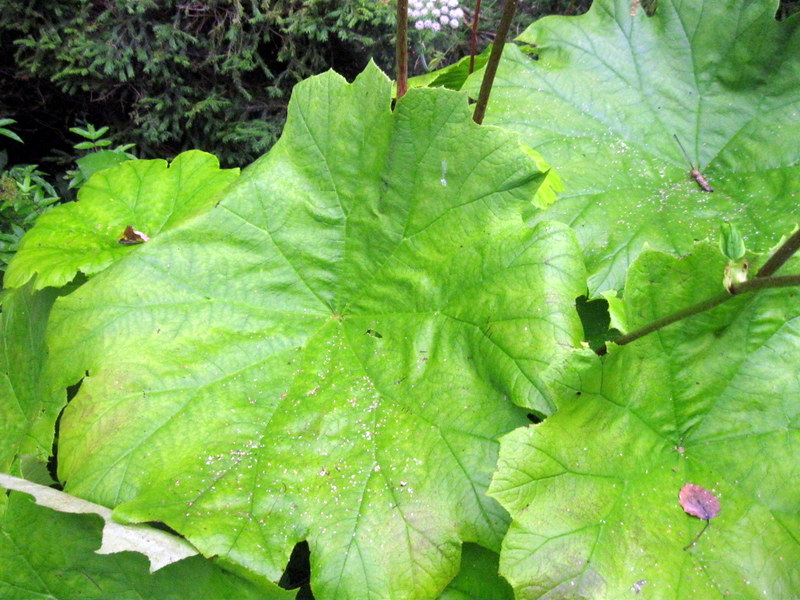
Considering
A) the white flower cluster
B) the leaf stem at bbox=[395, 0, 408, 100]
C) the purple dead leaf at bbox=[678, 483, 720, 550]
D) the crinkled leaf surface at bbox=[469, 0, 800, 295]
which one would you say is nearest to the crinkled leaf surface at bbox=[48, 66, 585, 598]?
the leaf stem at bbox=[395, 0, 408, 100]

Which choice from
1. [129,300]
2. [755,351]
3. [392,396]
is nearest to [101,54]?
[129,300]

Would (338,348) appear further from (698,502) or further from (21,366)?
(21,366)

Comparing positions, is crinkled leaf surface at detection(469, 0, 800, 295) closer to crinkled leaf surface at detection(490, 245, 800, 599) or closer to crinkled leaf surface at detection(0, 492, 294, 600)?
crinkled leaf surface at detection(490, 245, 800, 599)

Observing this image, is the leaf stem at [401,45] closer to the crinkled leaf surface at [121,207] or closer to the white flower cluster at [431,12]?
the crinkled leaf surface at [121,207]

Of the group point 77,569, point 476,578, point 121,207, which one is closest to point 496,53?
point 476,578

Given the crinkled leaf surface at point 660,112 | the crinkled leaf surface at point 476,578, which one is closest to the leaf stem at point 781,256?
the crinkled leaf surface at point 660,112

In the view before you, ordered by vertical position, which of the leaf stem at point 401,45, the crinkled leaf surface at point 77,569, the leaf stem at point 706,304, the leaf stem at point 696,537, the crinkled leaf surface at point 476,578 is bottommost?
the crinkled leaf surface at point 77,569

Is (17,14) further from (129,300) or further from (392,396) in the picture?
(392,396)
